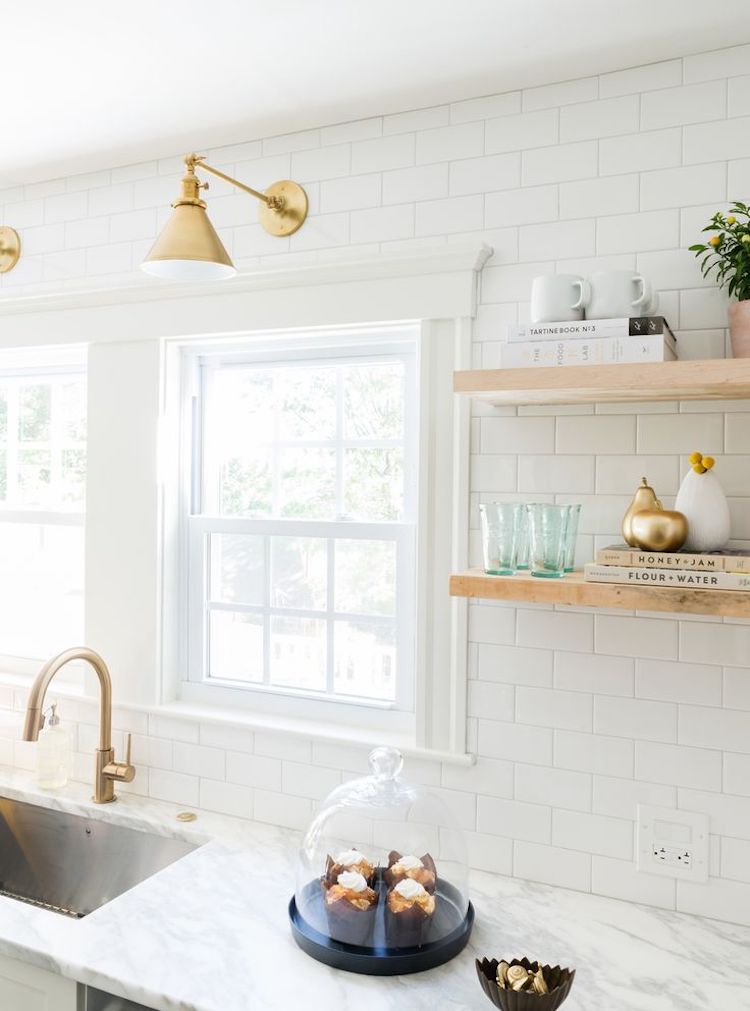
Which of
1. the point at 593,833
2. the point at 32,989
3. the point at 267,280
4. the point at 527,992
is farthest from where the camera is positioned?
the point at 267,280

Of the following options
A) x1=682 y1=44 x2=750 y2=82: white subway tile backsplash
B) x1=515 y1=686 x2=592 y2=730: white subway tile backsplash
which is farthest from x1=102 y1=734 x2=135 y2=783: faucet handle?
x1=682 y1=44 x2=750 y2=82: white subway tile backsplash

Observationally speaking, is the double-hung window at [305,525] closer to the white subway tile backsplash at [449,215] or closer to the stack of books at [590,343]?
the white subway tile backsplash at [449,215]

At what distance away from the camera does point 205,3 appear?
62.1 inches

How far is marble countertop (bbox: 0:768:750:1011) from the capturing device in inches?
56.3

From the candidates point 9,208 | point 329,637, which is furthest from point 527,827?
point 9,208


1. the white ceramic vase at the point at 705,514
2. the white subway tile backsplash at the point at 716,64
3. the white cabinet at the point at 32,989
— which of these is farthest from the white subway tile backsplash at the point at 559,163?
the white cabinet at the point at 32,989

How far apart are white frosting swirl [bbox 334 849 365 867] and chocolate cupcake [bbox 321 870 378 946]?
40 mm

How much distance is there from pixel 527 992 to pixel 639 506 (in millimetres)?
857

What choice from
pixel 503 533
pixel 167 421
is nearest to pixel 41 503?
pixel 167 421

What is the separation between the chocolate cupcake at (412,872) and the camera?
156 cm

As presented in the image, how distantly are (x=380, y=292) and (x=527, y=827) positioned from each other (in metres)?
1.29

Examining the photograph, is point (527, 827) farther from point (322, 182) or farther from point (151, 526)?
point (322, 182)

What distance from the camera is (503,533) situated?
5.62ft

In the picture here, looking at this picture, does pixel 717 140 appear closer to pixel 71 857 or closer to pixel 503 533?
pixel 503 533
